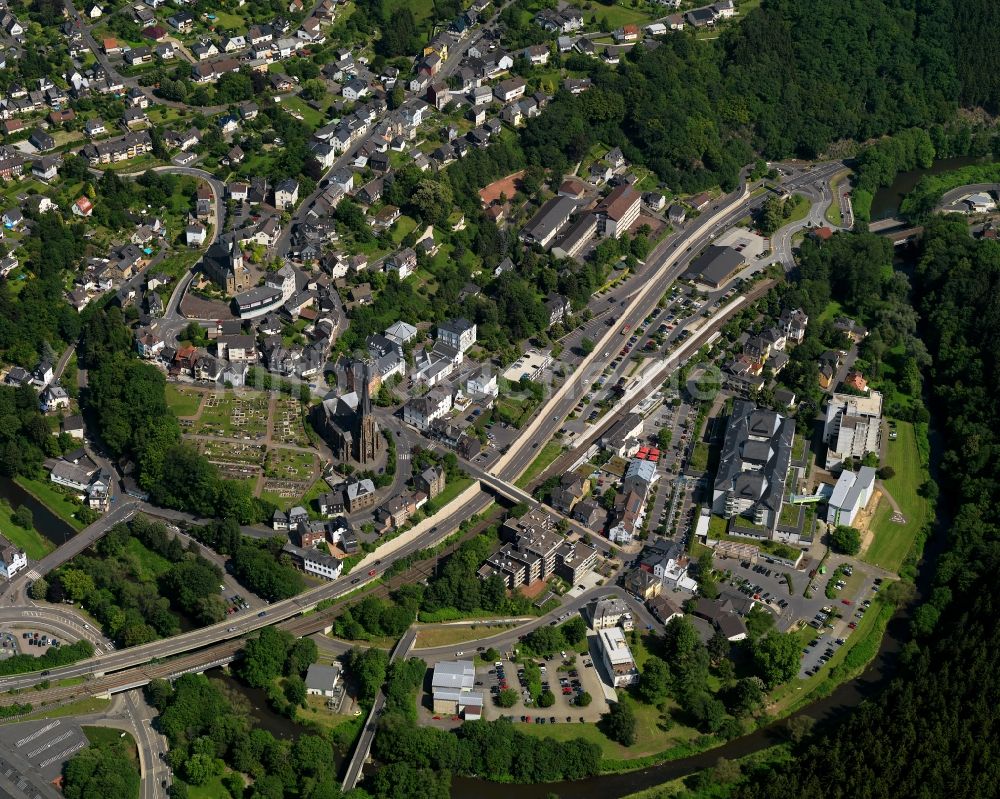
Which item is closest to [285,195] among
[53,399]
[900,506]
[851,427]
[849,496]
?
[53,399]

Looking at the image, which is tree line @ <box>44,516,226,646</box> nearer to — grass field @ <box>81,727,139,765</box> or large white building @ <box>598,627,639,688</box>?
grass field @ <box>81,727,139,765</box>

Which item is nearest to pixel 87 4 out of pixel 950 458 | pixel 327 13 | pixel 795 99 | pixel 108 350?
pixel 327 13

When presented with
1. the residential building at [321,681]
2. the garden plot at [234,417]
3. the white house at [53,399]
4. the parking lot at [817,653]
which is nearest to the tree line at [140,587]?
the residential building at [321,681]

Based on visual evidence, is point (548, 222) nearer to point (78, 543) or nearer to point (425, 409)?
point (425, 409)

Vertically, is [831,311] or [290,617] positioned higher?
[831,311]

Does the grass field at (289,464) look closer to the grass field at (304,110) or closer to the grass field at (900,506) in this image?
the grass field at (900,506)

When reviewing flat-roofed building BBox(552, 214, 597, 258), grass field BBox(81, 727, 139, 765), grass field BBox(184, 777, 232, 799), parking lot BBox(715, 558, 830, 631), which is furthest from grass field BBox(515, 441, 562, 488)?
grass field BBox(81, 727, 139, 765)
